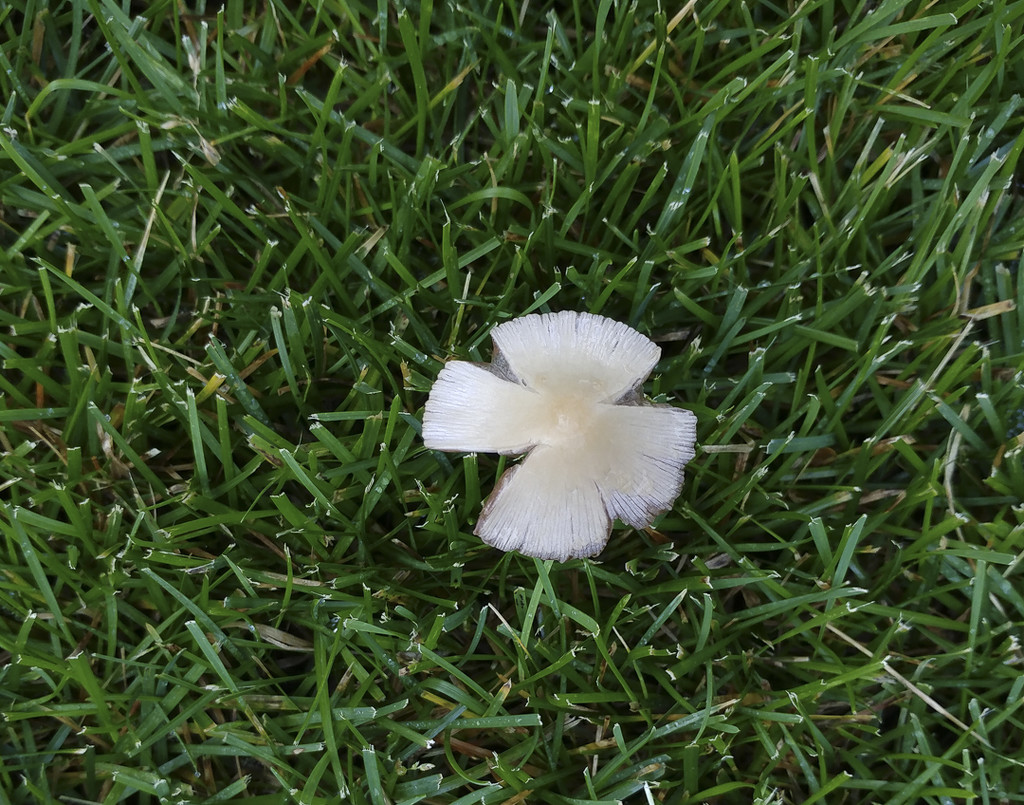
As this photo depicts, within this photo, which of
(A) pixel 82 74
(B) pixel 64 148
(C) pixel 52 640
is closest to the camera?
(C) pixel 52 640

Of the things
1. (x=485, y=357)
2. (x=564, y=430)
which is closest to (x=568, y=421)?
(x=564, y=430)

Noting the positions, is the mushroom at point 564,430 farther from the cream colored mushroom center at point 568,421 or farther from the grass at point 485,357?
the grass at point 485,357

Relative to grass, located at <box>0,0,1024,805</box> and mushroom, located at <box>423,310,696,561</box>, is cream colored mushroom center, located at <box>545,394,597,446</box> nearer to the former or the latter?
mushroom, located at <box>423,310,696,561</box>

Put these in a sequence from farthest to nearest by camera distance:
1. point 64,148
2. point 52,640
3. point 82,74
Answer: point 82,74 < point 64,148 < point 52,640

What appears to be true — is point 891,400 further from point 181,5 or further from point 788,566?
point 181,5

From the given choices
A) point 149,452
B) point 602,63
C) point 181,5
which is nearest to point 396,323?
point 149,452

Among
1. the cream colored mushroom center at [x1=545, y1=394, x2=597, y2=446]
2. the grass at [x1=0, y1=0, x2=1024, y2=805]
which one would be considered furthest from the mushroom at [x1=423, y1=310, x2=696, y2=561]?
the grass at [x1=0, y1=0, x2=1024, y2=805]

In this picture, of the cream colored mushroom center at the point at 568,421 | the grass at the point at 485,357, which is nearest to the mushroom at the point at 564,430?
the cream colored mushroom center at the point at 568,421
